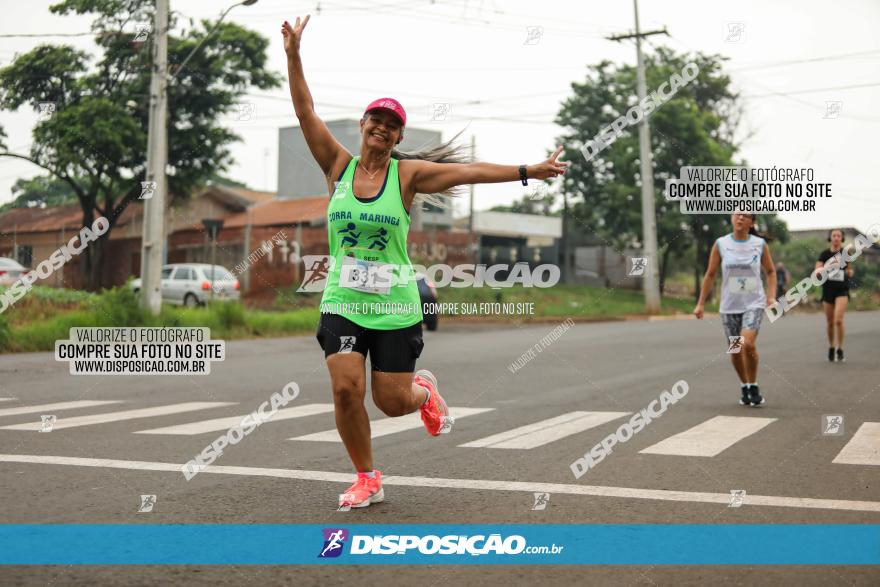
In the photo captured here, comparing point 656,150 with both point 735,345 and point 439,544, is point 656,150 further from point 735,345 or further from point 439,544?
point 439,544

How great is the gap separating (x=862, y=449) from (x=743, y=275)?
10.6ft

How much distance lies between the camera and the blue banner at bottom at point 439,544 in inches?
162

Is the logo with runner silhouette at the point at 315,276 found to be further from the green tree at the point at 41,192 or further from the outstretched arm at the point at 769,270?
the outstretched arm at the point at 769,270

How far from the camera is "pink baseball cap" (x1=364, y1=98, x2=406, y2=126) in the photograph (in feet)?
17.1

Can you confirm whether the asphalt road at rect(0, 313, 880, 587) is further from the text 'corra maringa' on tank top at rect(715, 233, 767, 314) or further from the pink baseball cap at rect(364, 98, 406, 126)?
the pink baseball cap at rect(364, 98, 406, 126)

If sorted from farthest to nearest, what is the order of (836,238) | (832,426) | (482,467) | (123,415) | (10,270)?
1. (10,270)
2. (836,238)
3. (123,415)
4. (832,426)
5. (482,467)

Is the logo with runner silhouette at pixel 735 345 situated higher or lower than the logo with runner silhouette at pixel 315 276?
lower

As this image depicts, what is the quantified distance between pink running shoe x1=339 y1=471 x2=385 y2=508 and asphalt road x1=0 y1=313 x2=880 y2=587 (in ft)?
0.20

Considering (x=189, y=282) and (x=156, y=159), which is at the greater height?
(x=156, y=159)

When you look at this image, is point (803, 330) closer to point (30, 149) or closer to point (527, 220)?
point (30, 149)

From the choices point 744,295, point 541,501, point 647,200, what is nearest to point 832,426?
point 744,295

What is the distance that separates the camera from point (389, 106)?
5.23 metres

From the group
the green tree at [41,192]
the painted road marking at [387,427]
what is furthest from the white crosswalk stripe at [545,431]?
the green tree at [41,192]

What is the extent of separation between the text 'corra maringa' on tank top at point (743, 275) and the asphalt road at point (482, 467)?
107 centimetres
